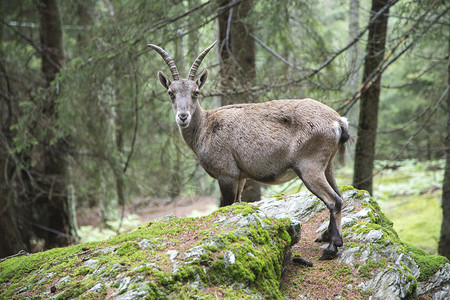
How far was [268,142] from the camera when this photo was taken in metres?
5.37

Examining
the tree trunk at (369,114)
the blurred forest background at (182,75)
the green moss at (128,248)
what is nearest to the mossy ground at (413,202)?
the blurred forest background at (182,75)

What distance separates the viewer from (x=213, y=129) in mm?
5773

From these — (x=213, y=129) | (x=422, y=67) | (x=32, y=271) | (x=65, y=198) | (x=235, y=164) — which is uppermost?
(x=422, y=67)

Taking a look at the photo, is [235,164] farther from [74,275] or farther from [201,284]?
[74,275]

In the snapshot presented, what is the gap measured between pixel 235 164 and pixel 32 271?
3054mm

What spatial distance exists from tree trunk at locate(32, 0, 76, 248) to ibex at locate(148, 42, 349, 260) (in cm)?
701

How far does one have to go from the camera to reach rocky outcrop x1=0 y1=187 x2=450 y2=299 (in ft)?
12.3

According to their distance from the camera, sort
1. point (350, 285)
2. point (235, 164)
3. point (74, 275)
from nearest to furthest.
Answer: point (74, 275) < point (350, 285) < point (235, 164)

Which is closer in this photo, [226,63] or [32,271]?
→ [32,271]

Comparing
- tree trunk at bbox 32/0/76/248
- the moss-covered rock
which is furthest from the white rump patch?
tree trunk at bbox 32/0/76/248

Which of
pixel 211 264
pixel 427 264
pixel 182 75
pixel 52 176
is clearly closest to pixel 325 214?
pixel 427 264

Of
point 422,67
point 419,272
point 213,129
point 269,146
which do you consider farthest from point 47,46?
point 422,67

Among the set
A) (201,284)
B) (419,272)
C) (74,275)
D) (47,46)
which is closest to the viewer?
(201,284)

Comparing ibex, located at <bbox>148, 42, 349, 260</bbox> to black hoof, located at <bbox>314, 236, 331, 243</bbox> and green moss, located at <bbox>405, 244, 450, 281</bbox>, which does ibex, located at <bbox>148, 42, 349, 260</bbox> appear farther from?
green moss, located at <bbox>405, 244, 450, 281</bbox>
